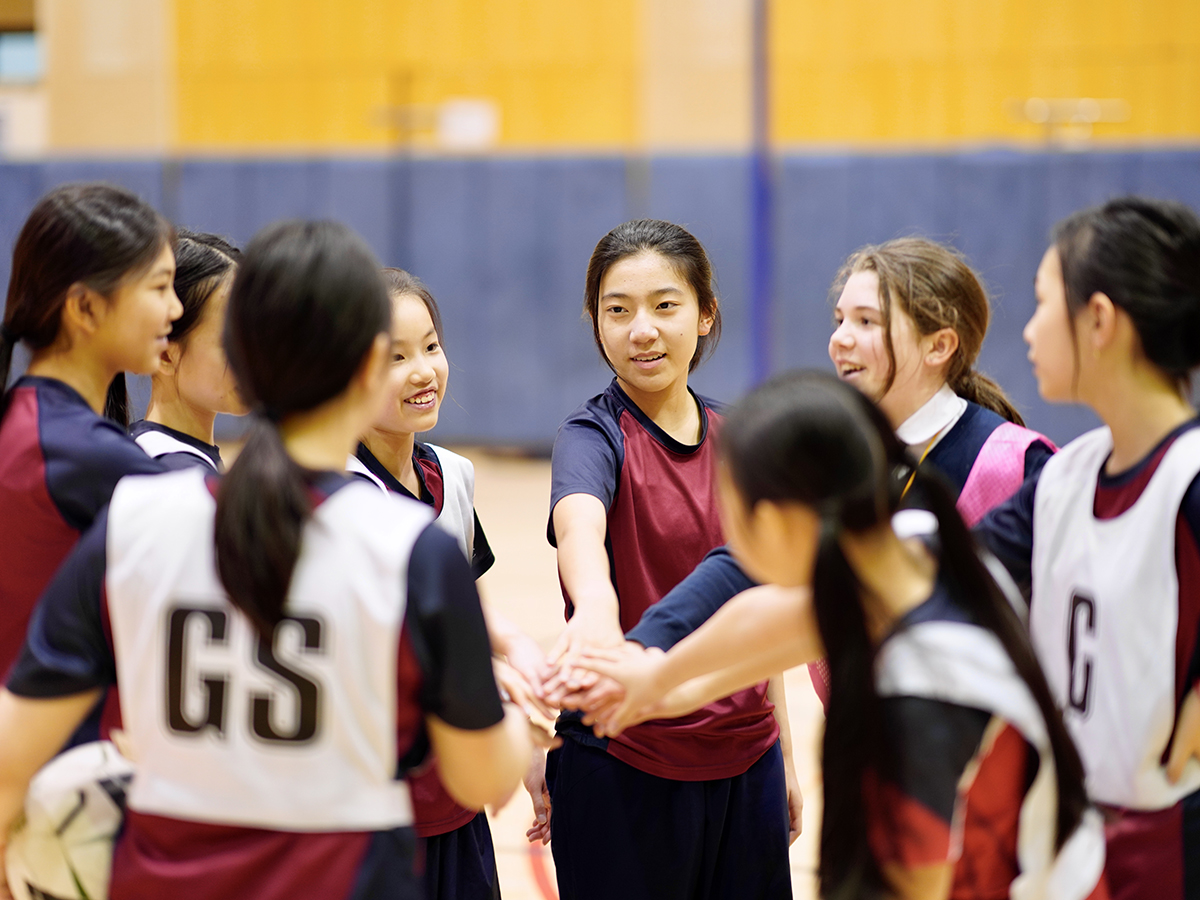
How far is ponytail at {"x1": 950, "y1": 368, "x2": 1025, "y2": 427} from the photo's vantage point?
2326 millimetres

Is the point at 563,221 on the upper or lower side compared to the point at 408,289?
upper

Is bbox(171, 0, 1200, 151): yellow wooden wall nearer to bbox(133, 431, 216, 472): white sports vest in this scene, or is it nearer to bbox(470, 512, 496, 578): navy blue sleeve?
bbox(470, 512, 496, 578): navy blue sleeve

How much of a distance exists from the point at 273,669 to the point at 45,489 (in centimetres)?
54

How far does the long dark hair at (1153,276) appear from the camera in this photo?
157cm

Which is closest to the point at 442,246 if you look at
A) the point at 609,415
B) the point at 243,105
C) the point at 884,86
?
the point at 243,105

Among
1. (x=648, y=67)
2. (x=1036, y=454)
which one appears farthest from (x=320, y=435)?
(x=648, y=67)

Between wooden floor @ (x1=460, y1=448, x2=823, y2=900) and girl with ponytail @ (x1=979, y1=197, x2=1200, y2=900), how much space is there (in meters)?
0.38

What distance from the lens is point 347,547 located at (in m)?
1.31

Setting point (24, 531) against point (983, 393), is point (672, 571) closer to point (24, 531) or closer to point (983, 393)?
point (983, 393)

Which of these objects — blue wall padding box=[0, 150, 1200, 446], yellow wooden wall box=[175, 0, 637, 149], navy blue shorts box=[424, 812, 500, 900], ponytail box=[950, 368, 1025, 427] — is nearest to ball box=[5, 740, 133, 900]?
navy blue shorts box=[424, 812, 500, 900]

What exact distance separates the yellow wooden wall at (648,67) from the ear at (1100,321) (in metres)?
8.58

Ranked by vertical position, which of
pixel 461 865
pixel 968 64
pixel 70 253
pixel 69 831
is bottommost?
pixel 461 865

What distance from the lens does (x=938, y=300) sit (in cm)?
228

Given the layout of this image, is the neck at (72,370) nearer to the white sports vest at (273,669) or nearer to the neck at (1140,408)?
the white sports vest at (273,669)
